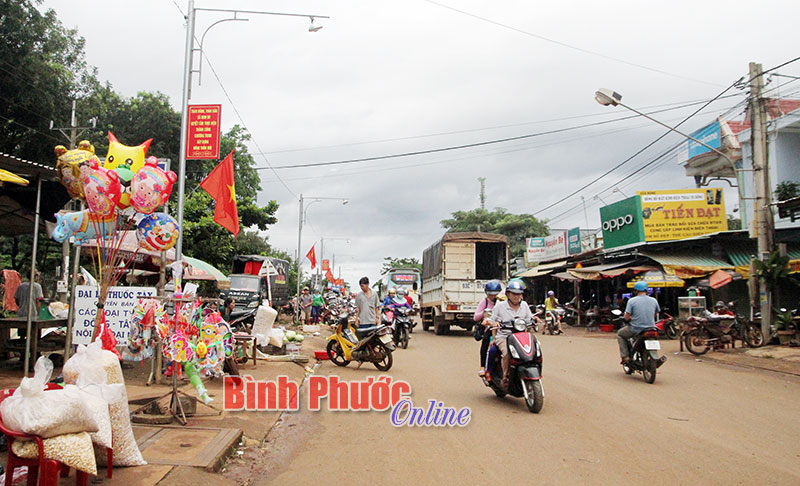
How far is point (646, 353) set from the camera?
9852mm

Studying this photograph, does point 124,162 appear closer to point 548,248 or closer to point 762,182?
point 762,182

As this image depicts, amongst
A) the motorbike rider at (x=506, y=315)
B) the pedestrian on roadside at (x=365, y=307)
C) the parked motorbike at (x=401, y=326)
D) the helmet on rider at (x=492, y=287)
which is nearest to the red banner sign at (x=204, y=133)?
the pedestrian on roadside at (x=365, y=307)

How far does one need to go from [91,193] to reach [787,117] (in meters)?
24.3

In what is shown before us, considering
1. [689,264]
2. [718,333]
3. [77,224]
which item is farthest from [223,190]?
[689,264]

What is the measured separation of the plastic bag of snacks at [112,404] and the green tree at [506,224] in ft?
150

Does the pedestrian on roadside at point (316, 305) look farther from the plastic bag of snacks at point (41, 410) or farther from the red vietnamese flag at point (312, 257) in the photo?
the plastic bag of snacks at point (41, 410)

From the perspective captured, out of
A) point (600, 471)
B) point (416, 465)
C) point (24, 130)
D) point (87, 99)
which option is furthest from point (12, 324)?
point (87, 99)

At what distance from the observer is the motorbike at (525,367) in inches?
286

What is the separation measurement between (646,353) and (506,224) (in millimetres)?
43118

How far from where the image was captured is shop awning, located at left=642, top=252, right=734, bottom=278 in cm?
2081

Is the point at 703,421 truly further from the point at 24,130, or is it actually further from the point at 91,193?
the point at 24,130

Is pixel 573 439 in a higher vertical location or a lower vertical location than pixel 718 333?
lower

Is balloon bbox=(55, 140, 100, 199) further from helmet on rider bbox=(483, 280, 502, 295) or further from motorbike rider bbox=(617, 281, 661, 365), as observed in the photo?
motorbike rider bbox=(617, 281, 661, 365)

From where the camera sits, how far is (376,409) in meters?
7.75
